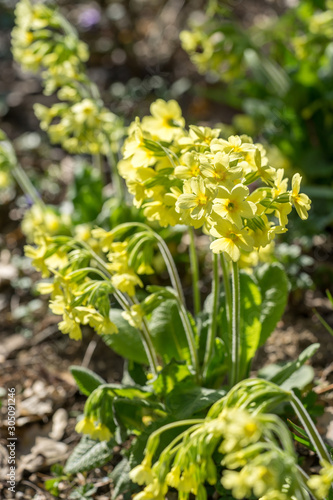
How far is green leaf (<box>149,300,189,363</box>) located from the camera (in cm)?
236

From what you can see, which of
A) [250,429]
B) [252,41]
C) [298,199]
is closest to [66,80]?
[252,41]

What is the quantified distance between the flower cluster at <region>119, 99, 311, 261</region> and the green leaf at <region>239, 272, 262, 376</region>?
1.84 ft

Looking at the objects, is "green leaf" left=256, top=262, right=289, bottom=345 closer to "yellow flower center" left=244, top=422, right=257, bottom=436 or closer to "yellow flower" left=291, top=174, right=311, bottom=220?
"yellow flower" left=291, top=174, right=311, bottom=220

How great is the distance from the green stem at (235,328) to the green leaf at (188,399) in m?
0.13

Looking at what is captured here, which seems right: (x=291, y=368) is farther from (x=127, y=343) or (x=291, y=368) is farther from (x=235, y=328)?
(x=127, y=343)

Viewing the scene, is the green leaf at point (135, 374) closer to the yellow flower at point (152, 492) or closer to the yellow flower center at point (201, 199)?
the yellow flower at point (152, 492)

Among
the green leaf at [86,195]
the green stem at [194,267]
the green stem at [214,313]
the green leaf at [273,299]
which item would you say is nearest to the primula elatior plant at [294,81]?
the green leaf at [86,195]

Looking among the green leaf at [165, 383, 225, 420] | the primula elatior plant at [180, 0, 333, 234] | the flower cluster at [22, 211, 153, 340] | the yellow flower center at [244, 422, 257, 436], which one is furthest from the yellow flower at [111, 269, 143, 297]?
the primula elatior plant at [180, 0, 333, 234]

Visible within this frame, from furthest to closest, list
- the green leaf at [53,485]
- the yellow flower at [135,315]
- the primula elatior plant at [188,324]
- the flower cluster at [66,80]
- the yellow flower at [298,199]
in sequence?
the flower cluster at [66,80], the green leaf at [53,485], the yellow flower at [135,315], the yellow flower at [298,199], the primula elatior plant at [188,324]

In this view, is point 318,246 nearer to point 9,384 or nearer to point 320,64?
point 320,64

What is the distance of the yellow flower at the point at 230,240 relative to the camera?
1.50m

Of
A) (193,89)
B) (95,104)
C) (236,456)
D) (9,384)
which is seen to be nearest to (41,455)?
(9,384)

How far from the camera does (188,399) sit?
1.95 metres

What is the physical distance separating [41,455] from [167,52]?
4159 millimetres
